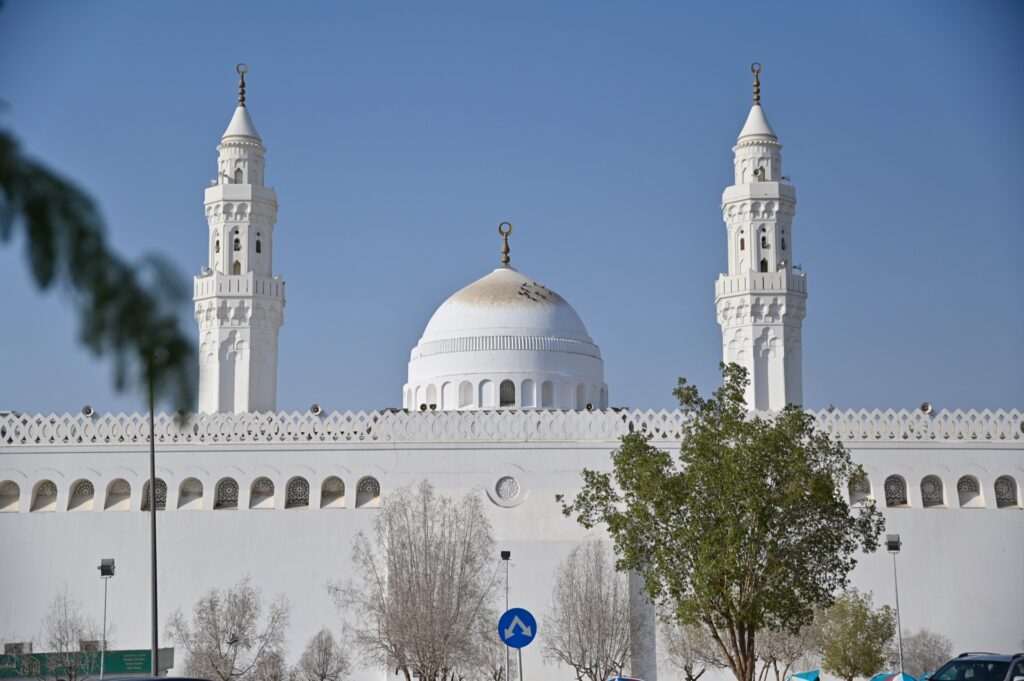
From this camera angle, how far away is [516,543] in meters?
30.8

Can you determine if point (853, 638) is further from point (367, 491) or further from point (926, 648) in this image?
point (367, 491)

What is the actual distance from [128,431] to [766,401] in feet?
49.1

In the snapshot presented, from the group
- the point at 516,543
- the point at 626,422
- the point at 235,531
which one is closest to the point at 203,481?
the point at 235,531

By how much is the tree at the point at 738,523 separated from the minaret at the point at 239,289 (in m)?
18.0

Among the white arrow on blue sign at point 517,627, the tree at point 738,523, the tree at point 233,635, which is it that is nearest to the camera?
the white arrow on blue sign at point 517,627

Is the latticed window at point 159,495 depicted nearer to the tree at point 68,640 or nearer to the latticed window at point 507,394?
the tree at point 68,640

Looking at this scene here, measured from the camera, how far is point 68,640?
3003 cm

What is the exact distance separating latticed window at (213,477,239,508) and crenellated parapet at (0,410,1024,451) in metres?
0.97

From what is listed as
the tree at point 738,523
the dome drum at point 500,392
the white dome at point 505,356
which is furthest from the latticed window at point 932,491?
the tree at point 738,523

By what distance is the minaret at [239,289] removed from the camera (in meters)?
35.2

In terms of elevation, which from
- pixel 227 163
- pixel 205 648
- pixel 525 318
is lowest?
pixel 205 648

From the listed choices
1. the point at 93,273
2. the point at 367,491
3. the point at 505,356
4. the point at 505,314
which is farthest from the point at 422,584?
the point at 93,273

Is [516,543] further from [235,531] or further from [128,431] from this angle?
[128,431]

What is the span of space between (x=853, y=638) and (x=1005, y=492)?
6.17m
